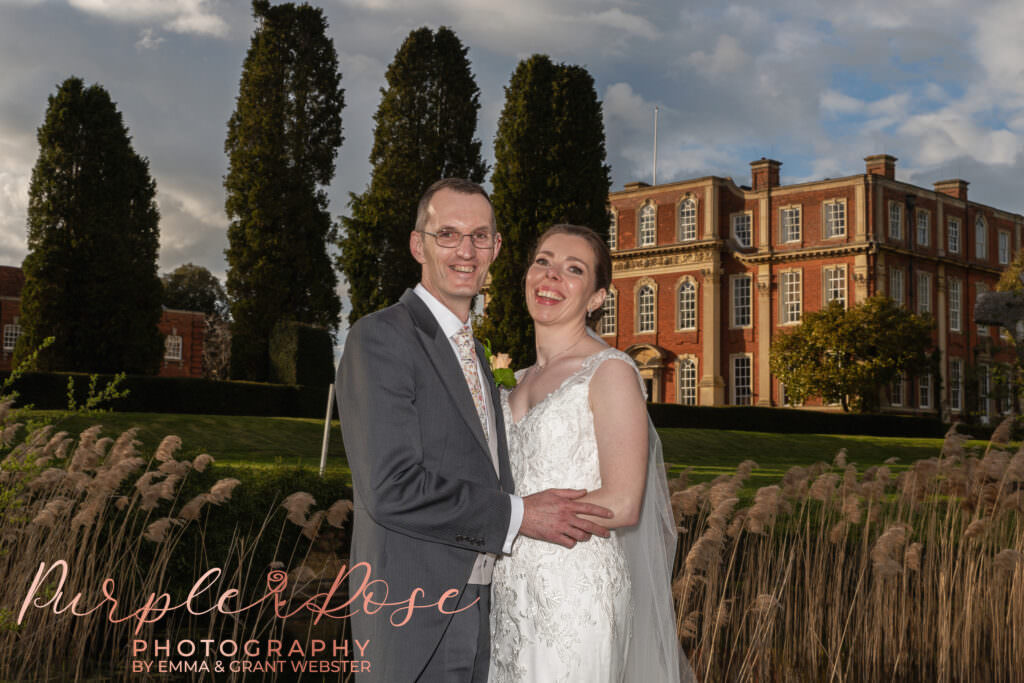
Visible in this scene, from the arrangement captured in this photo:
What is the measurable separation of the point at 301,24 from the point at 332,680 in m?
31.3

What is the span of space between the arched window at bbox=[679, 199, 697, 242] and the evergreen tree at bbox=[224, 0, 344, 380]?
17.8m

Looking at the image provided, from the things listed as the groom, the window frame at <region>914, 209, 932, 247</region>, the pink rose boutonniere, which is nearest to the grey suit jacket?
the groom

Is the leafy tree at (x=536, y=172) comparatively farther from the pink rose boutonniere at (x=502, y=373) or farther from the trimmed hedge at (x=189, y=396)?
the pink rose boutonniere at (x=502, y=373)

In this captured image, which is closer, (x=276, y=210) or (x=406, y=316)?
(x=406, y=316)

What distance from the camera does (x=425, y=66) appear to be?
33281 mm

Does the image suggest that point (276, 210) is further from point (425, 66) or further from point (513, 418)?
point (513, 418)

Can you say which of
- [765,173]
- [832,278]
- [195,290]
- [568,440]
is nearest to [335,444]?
[568,440]

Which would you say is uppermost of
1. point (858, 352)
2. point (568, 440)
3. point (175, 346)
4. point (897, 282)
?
point (897, 282)

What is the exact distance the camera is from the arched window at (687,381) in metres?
43.3

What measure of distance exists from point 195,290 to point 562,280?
64.5 metres

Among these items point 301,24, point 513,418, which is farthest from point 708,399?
point 513,418

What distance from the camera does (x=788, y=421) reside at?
3316 cm

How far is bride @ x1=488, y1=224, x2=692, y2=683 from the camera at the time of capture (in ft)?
9.91

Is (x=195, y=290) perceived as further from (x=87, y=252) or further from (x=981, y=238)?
(x=981, y=238)
